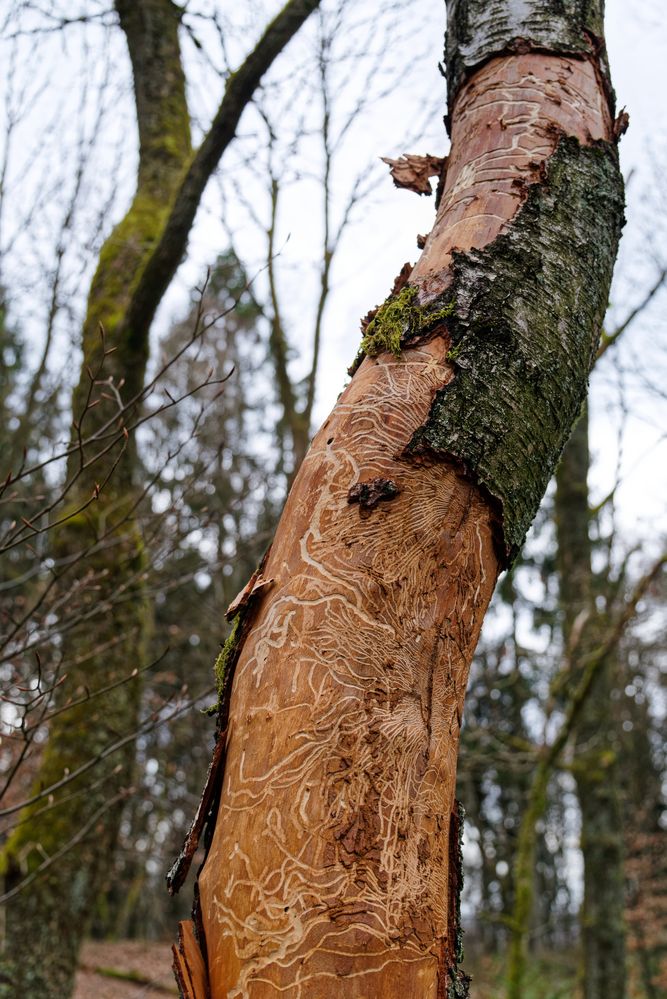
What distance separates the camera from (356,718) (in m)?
1.00

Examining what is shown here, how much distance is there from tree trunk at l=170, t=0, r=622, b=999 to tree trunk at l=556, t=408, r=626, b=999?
14.2ft

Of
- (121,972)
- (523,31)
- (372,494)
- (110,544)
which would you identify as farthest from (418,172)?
(121,972)

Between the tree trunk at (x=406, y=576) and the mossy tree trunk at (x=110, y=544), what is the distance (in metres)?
1.78

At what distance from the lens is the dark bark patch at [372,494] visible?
113cm

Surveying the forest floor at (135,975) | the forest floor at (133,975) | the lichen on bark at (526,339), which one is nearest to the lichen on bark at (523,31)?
the lichen on bark at (526,339)

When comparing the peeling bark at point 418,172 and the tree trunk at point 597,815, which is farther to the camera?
the tree trunk at point 597,815

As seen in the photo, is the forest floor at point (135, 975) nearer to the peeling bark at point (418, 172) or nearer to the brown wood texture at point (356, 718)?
the brown wood texture at point (356, 718)

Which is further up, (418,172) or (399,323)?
(418,172)

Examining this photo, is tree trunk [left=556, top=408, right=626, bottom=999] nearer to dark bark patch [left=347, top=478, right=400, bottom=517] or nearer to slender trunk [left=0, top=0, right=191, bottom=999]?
slender trunk [left=0, top=0, right=191, bottom=999]

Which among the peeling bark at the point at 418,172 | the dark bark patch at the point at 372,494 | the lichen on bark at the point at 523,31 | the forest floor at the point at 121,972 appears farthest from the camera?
the forest floor at the point at 121,972

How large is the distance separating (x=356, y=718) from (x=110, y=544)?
2070 mm

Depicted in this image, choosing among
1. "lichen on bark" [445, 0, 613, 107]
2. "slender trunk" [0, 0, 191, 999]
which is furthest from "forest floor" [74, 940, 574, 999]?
"lichen on bark" [445, 0, 613, 107]

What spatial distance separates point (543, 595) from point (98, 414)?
1489cm

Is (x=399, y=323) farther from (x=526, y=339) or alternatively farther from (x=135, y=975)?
(x=135, y=975)
